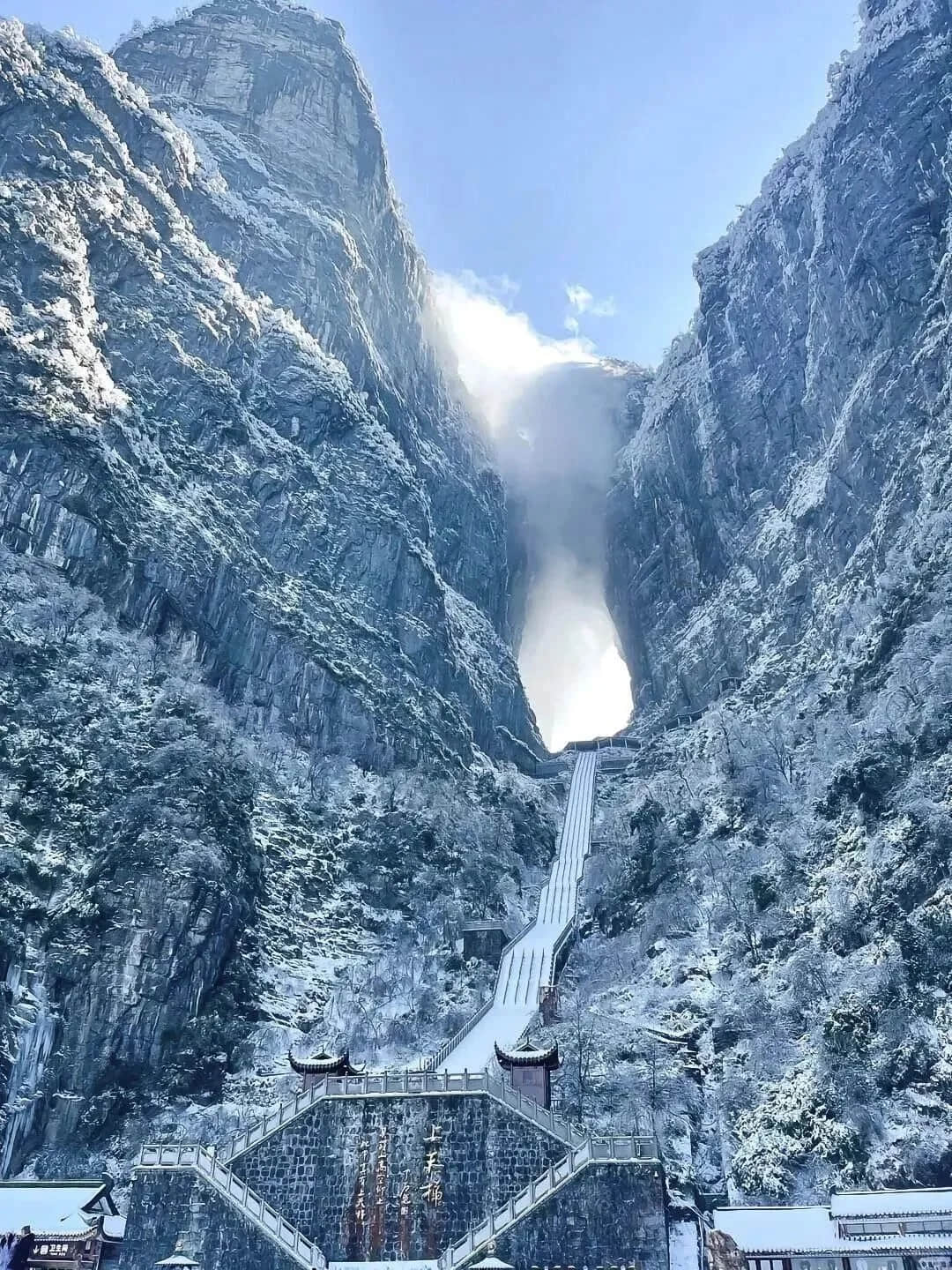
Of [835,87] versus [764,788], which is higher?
[835,87]

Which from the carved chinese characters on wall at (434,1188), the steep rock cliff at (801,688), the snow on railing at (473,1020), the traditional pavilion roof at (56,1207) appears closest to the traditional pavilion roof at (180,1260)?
the traditional pavilion roof at (56,1207)

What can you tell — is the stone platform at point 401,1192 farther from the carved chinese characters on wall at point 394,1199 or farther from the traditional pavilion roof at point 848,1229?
the traditional pavilion roof at point 848,1229

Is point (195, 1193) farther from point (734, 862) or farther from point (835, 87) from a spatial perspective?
point (835, 87)

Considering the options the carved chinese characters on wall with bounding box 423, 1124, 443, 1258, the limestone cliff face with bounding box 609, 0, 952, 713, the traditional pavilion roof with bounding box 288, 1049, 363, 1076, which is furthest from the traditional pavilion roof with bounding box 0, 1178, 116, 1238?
the limestone cliff face with bounding box 609, 0, 952, 713

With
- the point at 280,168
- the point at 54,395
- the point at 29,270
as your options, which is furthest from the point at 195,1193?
the point at 280,168

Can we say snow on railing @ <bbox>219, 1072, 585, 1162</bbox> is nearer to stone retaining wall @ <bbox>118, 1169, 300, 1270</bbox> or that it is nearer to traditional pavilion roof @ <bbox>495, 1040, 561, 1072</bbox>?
traditional pavilion roof @ <bbox>495, 1040, 561, 1072</bbox>

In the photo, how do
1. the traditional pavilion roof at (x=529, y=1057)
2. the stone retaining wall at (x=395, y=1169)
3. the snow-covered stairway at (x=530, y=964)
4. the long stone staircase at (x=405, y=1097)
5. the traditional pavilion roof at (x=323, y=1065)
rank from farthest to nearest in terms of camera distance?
the snow-covered stairway at (x=530, y=964) < the traditional pavilion roof at (x=323, y=1065) < the traditional pavilion roof at (x=529, y=1057) < the stone retaining wall at (x=395, y=1169) < the long stone staircase at (x=405, y=1097)
